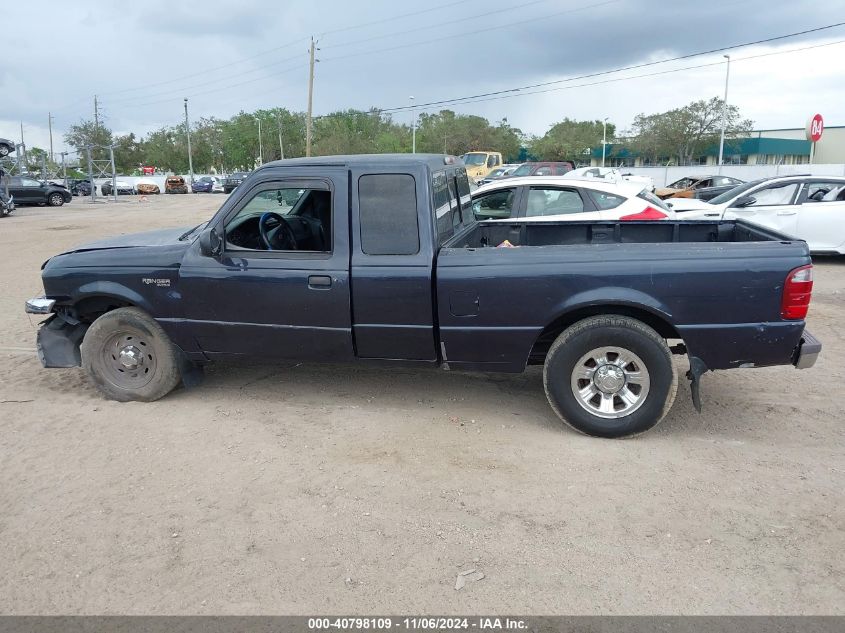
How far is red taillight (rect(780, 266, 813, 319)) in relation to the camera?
4.13m

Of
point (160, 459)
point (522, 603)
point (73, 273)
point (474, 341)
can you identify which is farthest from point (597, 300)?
point (73, 273)

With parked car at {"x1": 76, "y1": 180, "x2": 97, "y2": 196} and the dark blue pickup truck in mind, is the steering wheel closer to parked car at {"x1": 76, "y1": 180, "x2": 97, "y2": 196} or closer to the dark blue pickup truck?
the dark blue pickup truck

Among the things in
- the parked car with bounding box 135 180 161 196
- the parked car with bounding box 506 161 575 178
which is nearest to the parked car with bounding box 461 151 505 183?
the parked car with bounding box 506 161 575 178

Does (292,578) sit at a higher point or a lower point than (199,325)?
lower

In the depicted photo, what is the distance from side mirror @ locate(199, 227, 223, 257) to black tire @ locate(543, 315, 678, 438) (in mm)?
2503

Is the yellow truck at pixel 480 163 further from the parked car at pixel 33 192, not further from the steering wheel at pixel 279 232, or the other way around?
the steering wheel at pixel 279 232

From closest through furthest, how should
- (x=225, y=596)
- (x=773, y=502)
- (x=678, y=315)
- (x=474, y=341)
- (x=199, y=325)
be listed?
(x=225, y=596) → (x=773, y=502) → (x=678, y=315) → (x=474, y=341) → (x=199, y=325)

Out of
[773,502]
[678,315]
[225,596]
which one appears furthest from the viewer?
[678,315]

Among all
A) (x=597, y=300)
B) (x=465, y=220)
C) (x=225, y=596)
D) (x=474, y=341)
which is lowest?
(x=225, y=596)

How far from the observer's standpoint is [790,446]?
4.45 meters

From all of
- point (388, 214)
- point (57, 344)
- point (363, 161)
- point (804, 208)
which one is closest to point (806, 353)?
point (388, 214)

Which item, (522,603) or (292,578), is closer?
(522,603)

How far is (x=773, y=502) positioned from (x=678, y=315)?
122 cm
